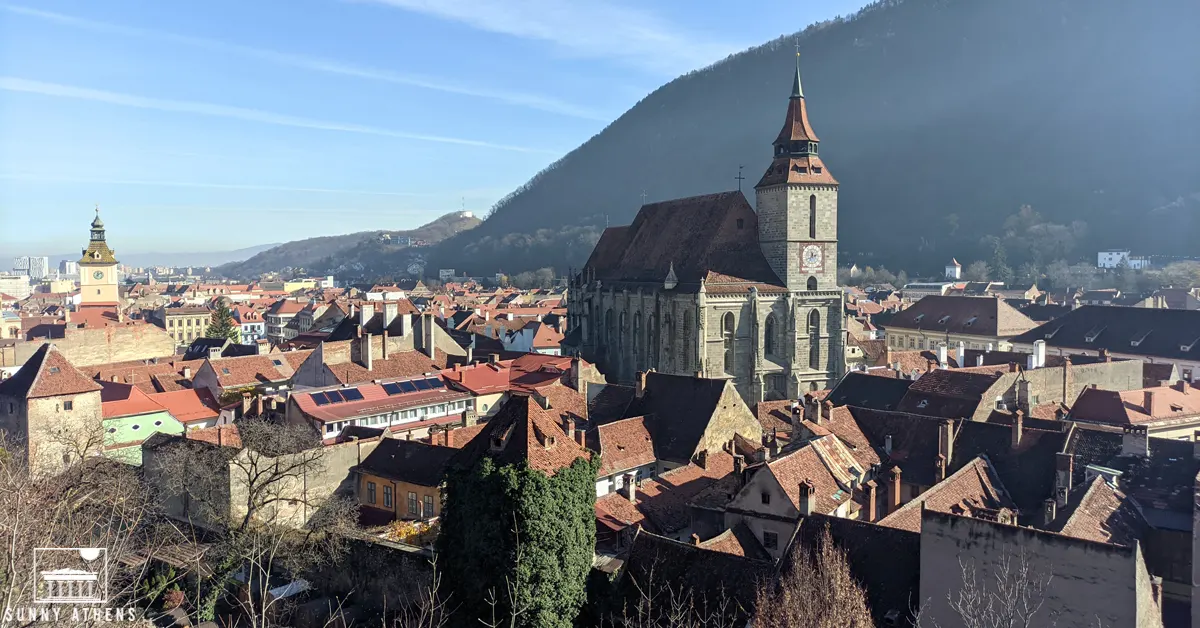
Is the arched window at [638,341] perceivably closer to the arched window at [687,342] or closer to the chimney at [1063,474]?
the arched window at [687,342]

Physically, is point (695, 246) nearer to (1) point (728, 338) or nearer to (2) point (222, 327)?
(1) point (728, 338)

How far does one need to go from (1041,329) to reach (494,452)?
65.4 m

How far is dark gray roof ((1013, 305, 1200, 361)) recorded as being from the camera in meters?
64.6

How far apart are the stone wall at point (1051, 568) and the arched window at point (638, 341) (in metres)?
43.3

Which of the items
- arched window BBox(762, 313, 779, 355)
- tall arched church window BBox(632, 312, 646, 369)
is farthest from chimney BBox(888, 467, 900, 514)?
tall arched church window BBox(632, 312, 646, 369)

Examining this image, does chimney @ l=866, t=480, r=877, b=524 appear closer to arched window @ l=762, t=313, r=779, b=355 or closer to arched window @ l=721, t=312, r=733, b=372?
arched window @ l=721, t=312, r=733, b=372

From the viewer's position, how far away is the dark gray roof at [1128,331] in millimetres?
64562

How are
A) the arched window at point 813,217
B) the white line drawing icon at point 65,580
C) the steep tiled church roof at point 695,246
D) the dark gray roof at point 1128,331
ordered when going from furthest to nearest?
the dark gray roof at point 1128,331 < the arched window at point 813,217 < the steep tiled church roof at point 695,246 < the white line drawing icon at point 65,580

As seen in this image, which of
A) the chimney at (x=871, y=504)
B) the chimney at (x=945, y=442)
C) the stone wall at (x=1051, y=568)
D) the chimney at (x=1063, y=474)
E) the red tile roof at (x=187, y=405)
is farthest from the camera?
the red tile roof at (x=187, y=405)

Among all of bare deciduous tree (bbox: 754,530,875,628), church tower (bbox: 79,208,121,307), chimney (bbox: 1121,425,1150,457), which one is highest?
church tower (bbox: 79,208,121,307)

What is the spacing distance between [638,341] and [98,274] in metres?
90.0

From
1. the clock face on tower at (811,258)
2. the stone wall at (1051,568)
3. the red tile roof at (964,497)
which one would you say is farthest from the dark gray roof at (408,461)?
the clock face on tower at (811,258)

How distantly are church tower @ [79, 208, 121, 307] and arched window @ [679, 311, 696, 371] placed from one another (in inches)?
3615

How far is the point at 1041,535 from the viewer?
725 inches
